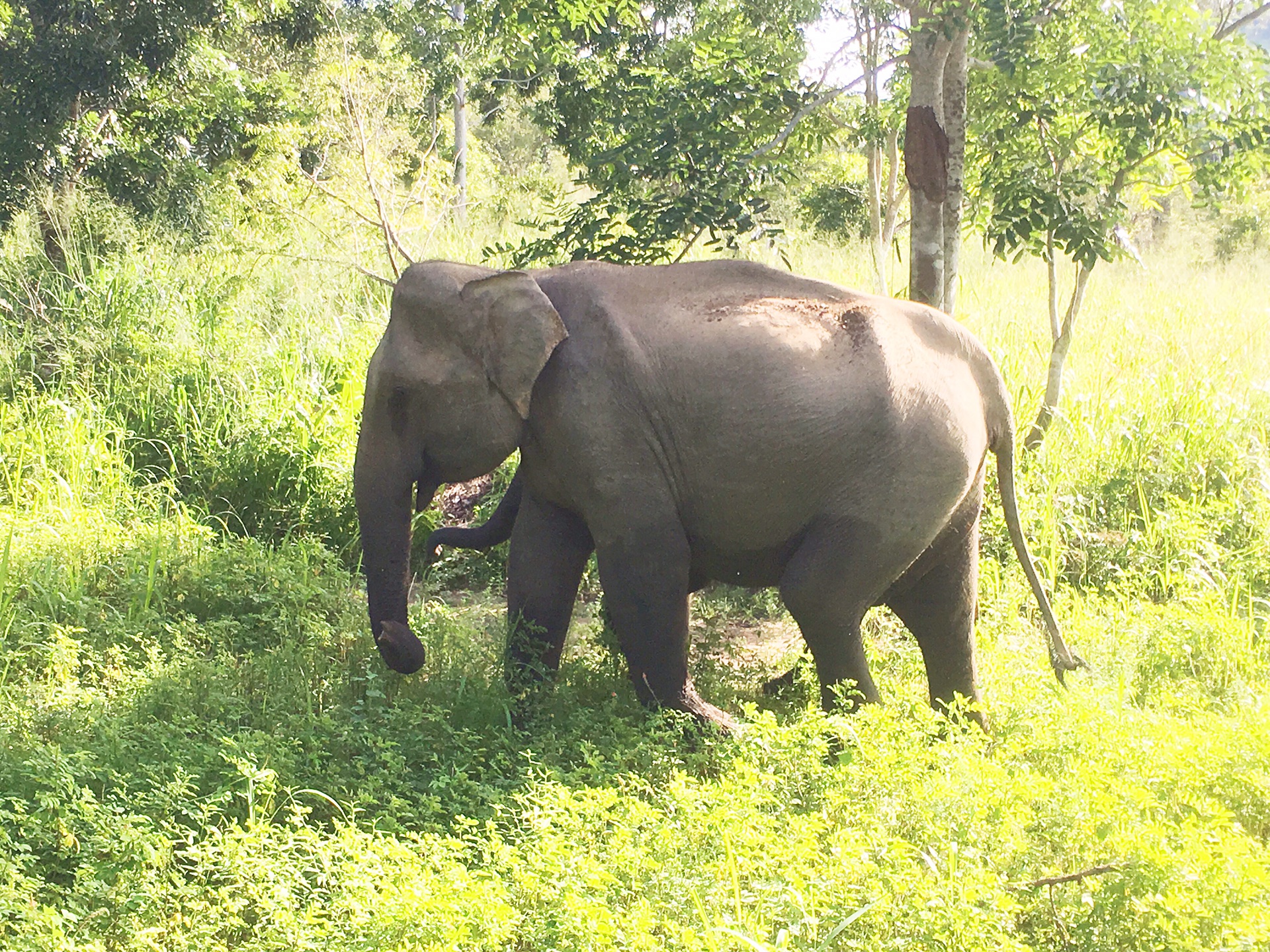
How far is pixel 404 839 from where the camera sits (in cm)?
363

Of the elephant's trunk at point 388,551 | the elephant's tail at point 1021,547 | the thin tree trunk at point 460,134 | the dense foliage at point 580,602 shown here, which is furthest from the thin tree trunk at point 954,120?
the thin tree trunk at point 460,134

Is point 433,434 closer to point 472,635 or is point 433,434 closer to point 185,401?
point 472,635

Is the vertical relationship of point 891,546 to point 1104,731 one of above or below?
above

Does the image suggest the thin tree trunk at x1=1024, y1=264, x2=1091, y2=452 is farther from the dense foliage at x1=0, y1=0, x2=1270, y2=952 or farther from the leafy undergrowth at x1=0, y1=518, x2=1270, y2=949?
the leafy undergrowth at x1=0, y1=518, x2=1270, y2=949

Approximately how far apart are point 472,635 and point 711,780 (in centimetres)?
162

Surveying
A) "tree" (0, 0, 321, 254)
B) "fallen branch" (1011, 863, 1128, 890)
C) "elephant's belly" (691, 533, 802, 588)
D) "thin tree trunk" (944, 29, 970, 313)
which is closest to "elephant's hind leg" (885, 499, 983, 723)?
"elephant's belly" (691, 533, 802, 588)

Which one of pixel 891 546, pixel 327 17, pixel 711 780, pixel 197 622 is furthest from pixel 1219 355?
pixel 327 17

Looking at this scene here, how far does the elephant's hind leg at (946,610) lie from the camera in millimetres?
4480

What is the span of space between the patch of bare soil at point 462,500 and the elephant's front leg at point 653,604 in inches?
109

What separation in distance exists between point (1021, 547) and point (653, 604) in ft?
5.06

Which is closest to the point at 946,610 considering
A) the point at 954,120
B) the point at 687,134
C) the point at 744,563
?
the point at 744,563

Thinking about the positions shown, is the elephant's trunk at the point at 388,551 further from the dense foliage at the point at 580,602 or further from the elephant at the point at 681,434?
the dense foliage at the point at 580,602

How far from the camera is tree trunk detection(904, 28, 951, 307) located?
18.4 ft

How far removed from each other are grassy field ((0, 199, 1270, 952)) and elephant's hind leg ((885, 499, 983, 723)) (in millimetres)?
193
